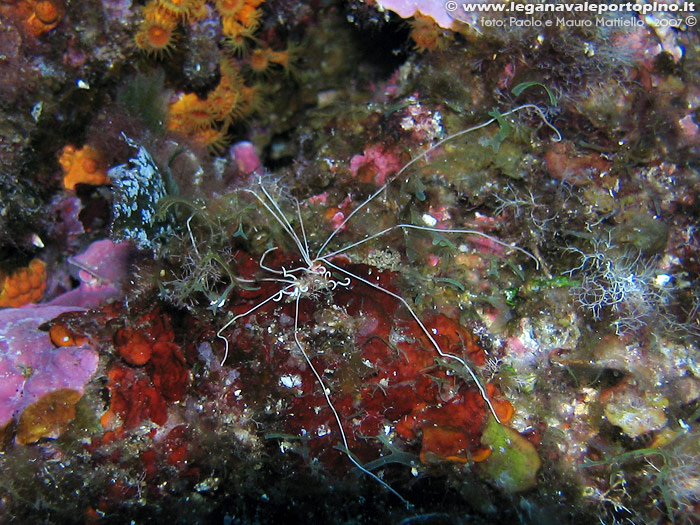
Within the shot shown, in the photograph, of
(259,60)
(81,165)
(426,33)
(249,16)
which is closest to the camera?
(426,33)

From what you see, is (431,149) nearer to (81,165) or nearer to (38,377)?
(81,165)

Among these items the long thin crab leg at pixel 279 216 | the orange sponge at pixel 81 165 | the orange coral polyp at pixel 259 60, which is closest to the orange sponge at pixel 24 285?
the orange sponge at pixel 81 165

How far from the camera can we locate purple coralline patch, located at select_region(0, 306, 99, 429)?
107 inches

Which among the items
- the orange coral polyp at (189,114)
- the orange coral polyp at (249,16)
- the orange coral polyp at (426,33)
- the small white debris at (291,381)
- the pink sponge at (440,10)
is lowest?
the small white debris at (291,381)

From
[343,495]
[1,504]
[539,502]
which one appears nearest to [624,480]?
[539,502]

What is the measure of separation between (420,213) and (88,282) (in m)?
2.91

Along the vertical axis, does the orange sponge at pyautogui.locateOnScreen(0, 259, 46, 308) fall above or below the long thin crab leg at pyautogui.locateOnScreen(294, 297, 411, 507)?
above

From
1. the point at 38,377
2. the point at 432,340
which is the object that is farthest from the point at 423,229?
the point at 38,377

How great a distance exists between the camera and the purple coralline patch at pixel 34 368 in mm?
2727

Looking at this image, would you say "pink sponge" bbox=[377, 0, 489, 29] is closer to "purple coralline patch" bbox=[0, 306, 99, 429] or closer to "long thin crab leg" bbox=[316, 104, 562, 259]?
"long thin crab leg" bbox=[316, 104, 562, 259]

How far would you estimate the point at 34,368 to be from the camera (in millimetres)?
2824

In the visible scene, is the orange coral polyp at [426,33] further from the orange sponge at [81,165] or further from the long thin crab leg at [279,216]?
the orange sponge at [81,165]

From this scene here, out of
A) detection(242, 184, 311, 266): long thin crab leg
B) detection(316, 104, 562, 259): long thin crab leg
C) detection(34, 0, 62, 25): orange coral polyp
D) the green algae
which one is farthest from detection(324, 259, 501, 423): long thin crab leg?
detection(34, 0, 62, 25): orange coral polyp

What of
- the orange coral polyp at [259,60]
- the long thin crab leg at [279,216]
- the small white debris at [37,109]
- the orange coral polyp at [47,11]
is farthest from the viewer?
the orange coral polyp at [259,60]
